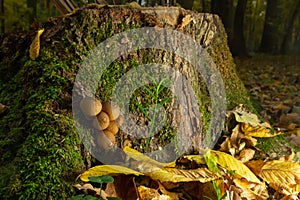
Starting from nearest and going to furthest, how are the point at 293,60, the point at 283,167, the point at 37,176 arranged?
the point at 37,176
the point at 283,167
the point at 293,60

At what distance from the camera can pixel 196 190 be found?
71.3 inches

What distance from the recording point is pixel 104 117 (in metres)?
1.83

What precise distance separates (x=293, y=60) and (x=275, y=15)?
7.67 ft

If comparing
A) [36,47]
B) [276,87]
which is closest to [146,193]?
[36,47]

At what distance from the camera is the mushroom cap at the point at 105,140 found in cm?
186

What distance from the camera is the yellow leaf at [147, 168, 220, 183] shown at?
5.43ft

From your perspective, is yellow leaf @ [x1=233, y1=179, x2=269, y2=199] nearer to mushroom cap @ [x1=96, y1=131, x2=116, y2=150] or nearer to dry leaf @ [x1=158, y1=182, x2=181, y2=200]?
dry leaf @ [x1=158, y1=182, x2=181, y2=200]

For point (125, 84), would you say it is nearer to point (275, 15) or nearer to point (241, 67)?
point (241, 67)

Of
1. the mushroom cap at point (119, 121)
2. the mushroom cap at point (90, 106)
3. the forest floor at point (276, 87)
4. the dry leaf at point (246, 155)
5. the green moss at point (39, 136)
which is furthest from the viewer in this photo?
the forest floor at point (276, 87)

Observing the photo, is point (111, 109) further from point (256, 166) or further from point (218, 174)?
point (256, 166)

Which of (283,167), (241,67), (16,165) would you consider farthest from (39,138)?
(241,67)

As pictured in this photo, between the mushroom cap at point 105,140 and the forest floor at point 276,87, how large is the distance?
192 cm

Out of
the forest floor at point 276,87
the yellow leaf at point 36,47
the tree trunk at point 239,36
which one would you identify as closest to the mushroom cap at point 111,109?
the yellow leaf at point 36,47

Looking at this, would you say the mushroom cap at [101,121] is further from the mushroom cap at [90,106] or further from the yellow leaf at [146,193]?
the yellow leaf at [146,193]
